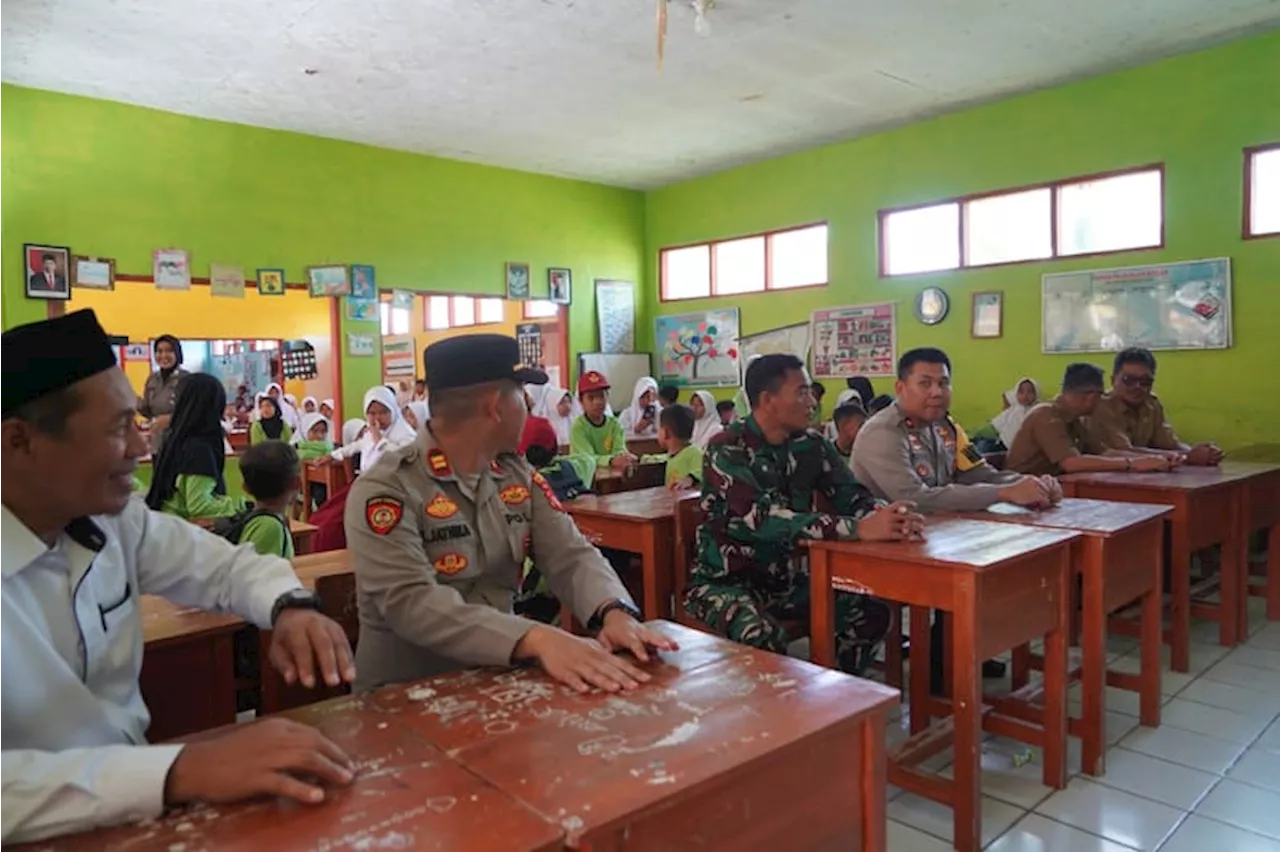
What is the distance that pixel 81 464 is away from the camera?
1125mm

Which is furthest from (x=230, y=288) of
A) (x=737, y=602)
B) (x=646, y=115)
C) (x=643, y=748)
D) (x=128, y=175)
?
(x=643, y=748)

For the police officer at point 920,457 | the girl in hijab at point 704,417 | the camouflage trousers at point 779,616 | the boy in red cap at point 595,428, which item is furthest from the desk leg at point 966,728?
the girl in hijab at point 704,417

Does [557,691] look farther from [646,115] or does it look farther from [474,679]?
[646,115]

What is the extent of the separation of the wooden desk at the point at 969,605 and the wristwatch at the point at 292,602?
150cm

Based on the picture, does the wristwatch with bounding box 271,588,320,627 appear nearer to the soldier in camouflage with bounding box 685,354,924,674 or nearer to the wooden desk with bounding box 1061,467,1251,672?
the soldier in camouflage with bounding box 685,354,924,674

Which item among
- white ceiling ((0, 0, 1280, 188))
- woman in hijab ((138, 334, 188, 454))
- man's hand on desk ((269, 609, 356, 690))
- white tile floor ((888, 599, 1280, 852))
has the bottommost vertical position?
white tile floor ((888, 599, 1280, 852))

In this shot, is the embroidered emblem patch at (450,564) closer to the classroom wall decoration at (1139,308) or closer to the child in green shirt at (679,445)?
the child in green shirt at (679,445)

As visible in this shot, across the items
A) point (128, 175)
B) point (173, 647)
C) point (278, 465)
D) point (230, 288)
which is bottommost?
point (173, 647)

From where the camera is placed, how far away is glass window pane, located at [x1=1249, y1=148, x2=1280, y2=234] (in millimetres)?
5402

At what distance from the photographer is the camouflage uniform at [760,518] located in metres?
2.55

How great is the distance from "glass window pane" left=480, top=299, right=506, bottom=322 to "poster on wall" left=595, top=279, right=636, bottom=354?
240 cm

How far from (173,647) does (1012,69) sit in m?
6.26

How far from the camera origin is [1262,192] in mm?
5473

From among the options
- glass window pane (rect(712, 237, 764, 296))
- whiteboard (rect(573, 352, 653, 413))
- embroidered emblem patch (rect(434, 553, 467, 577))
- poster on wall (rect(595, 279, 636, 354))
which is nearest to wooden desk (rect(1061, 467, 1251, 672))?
embroidered emblem patch (rect(434, 553, 467, 577))
